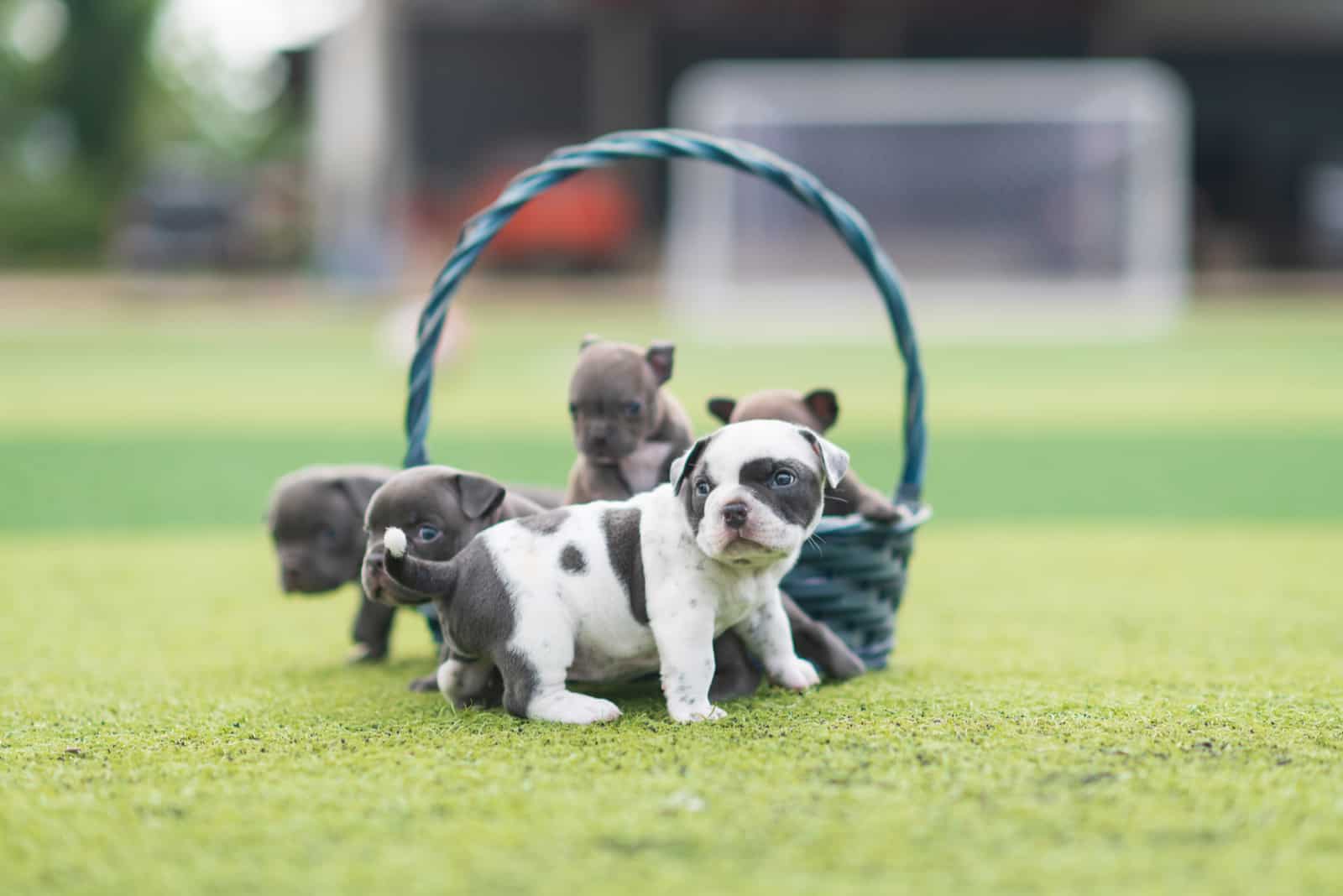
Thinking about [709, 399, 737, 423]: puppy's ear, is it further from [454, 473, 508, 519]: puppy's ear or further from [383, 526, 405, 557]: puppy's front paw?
[383, 526, 405, 557]: puppy's front paw

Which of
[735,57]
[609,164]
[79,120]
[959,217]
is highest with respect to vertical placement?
[735,57]

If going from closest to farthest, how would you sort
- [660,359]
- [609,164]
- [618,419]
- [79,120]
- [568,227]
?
[609,164]
[618,419]
[660,359]
[568,227]
[79,120]

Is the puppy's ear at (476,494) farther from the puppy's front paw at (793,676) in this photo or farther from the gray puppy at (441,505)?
the puppy's front paw at (793,676)

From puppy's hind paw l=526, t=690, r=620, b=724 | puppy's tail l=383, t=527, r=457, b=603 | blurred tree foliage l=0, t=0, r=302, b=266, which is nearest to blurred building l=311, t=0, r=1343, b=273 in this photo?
blurred tree foliage l=0, t=0, r=302, b=266

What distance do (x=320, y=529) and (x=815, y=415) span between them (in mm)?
1088

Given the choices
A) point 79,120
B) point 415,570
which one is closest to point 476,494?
point 415,570

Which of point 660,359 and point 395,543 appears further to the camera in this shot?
point 660,359

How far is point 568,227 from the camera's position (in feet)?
78.5

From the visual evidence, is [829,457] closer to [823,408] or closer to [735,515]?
[735,515]

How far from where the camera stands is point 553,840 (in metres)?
2.09

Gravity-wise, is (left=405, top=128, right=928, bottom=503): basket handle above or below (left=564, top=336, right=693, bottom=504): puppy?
above

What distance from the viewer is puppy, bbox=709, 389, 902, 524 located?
3153mm

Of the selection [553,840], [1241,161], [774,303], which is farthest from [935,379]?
[1241,161]

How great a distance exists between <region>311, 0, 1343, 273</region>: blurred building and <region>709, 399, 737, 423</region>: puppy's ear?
21502 millimetres
